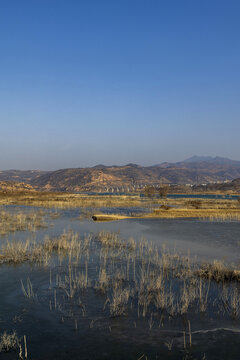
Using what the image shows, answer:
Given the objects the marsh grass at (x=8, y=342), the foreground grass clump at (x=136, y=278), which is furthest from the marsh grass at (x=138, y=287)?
the marsh grass at (x=8, y=342)

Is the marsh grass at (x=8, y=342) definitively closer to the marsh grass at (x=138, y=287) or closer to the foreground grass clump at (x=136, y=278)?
the marsh grass at (x=138, y=287)

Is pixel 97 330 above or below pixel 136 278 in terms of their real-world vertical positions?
above

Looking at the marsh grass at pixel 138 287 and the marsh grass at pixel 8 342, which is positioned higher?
the marsh grass at pixel 8 342

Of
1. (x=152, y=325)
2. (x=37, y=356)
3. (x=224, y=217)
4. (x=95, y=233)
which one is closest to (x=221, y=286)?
(x=152, y=325)

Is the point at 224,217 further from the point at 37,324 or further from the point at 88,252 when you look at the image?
the point at 37,324

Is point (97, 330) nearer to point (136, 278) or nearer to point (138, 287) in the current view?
point (138, 287)

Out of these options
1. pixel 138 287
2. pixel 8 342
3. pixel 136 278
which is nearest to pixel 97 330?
pixel 8 342

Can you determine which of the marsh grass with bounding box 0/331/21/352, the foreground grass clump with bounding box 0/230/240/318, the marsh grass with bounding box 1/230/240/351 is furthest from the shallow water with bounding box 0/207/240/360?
the foreground grass clump with bounding box 0/230/240/318

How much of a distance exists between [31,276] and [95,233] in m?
13.2

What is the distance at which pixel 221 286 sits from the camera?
11.6m

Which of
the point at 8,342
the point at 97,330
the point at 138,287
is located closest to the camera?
the point at 8,342

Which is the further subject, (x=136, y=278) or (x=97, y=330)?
(x=136, y=278)

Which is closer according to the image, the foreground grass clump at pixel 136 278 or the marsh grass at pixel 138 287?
the marsh grass at pixel 138 287

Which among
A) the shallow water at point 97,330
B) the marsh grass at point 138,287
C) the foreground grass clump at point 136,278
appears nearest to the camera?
the shallow water at point 97,330
